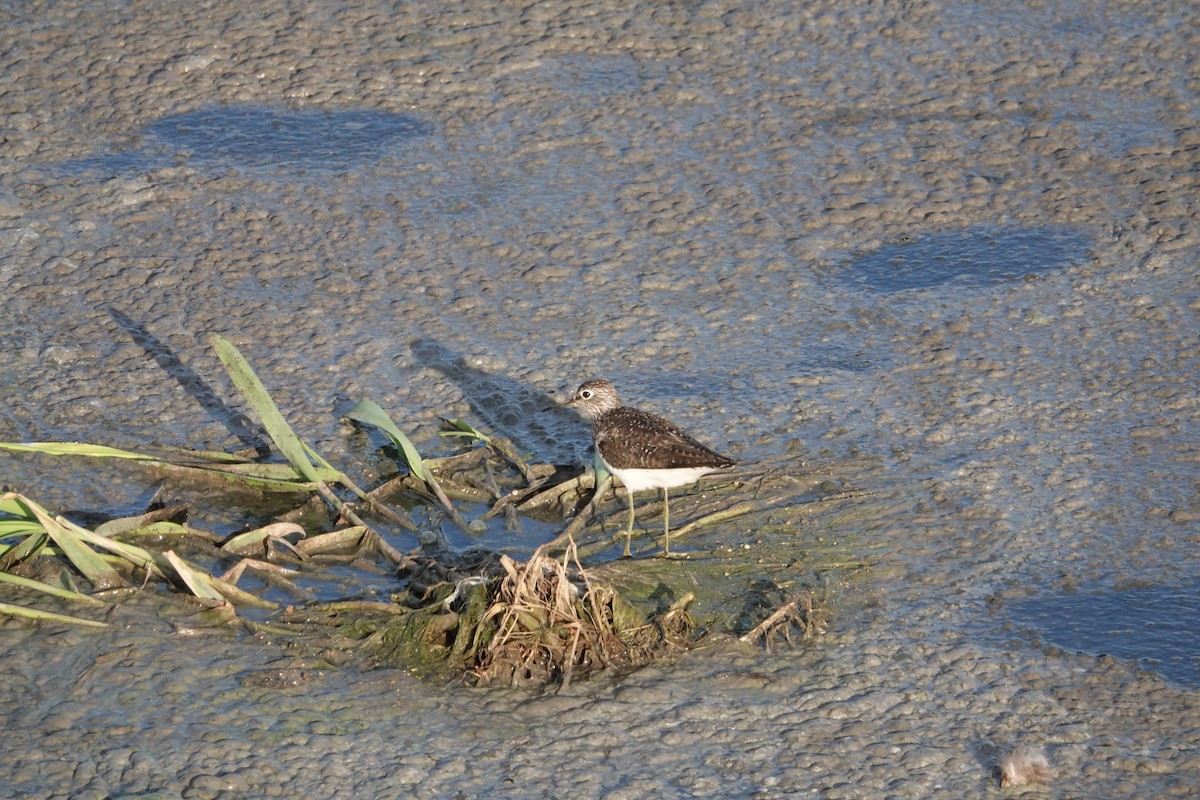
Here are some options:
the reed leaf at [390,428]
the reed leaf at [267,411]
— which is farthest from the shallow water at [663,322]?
the reed leaf at [267,411]

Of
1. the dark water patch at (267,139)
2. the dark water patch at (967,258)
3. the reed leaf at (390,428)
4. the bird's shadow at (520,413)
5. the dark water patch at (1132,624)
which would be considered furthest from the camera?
the dark water patch at (267,139)

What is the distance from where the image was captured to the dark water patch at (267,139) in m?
8.30

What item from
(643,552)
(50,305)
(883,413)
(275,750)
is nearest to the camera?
(275,750)

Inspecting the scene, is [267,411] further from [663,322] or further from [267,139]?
[267,139]

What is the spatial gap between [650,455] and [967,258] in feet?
8.68

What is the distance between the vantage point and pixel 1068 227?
7.79 metres

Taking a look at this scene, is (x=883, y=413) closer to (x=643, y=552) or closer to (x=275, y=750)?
(x=643, y=552)

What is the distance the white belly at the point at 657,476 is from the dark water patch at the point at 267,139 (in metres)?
3.28

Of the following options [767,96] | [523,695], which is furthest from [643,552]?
[767,96]

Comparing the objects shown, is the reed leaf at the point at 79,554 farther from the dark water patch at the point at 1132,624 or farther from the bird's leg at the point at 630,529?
the dark water patch at the point at 1132,624

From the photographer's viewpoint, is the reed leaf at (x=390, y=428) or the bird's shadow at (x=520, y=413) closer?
the reed leaf at (x=390, y=428)

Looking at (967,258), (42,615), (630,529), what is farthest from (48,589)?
(967,258)

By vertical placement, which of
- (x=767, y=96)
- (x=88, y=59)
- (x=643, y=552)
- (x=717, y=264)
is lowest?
(x=643, y=552)

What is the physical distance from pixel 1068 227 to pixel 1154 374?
1.32m
